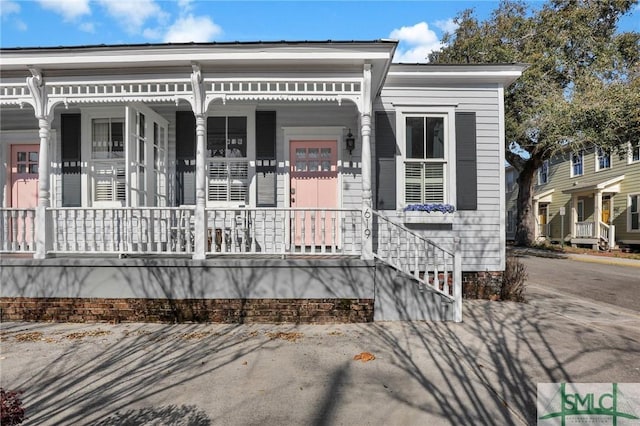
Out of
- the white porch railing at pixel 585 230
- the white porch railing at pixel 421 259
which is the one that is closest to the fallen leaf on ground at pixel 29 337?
the white porch railing at pixel 421 259

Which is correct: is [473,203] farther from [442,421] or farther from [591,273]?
[591,273]

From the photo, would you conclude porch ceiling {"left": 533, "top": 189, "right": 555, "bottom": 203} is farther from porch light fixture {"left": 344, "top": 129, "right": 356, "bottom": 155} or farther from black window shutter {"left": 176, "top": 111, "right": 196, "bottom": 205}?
black window shutter {"left": 176, "top": 111, "right": 196, "bottom": 205}

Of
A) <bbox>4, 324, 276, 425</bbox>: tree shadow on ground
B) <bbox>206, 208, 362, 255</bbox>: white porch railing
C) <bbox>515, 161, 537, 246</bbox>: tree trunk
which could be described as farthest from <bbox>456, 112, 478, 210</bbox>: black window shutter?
<bbox>515, 161, 537, 246</bbox>: tree trunk

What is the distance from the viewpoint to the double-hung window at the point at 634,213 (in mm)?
17672

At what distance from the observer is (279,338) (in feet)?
15.3

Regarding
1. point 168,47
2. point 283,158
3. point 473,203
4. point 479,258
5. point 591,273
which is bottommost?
point 591,273

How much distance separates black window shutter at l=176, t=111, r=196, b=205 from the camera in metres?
7.09

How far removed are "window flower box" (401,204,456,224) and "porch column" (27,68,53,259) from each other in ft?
19.5

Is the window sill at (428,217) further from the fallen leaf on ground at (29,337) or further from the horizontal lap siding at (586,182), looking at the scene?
the horizontal lap siding at (586,182)

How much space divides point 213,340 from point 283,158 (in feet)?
12.1

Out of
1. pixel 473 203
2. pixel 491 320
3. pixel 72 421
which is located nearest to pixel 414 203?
pixel 473 203

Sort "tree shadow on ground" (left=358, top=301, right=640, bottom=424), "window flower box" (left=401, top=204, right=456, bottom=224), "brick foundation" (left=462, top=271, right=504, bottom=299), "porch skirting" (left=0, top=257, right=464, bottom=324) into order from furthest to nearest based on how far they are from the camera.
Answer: "brick foundation" (left=462, top=271, right=504, bottom=299)
"window flower box" (left=401, top=204, right=456, bottom=224)
"porch skirting" (left=0, top=257, right=464, bottom=324)
"tree shadow on ground" (left=358, top=301, right=640, bottom=424)

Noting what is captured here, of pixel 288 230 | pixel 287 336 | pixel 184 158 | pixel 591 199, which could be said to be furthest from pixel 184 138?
pixel 591 199

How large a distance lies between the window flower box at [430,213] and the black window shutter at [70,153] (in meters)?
6.42
